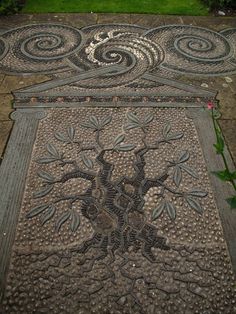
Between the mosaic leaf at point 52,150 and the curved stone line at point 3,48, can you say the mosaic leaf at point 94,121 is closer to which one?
the mosaic leaf at point 52,150

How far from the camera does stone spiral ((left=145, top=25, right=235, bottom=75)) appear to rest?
3.76 metres

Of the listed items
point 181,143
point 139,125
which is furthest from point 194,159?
point 139,125

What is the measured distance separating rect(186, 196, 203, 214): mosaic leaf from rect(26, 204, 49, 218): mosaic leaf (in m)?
1.01

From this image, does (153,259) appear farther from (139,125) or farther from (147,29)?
(147,29)

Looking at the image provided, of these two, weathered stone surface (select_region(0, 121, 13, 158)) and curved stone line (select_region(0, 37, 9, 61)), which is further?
curved stone line (select_region(0, 37, 9, 61))

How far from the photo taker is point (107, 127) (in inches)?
117

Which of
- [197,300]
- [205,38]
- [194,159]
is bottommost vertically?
[197,300]

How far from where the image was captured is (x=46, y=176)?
2537 millimetres

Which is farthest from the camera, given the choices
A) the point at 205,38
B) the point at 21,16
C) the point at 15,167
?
the point at 21,16

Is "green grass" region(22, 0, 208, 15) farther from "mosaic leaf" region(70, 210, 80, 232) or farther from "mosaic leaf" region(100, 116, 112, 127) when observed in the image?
"mosaic leaf" region(70, 210, 80, 232)

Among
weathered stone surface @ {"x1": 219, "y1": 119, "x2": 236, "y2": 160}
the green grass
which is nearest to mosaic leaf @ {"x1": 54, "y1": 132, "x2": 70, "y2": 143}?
weathered stone surface @ {"x1": 219, "y1": 119, "x2": 236, "y2": 160}

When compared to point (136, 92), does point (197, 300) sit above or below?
below

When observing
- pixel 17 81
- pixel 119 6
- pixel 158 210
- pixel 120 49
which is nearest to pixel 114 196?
pixel 158 210

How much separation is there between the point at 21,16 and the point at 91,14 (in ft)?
3.35
